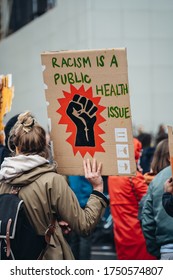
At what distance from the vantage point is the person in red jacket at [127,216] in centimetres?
608

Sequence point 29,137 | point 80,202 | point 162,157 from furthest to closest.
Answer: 1. point 80,202
2. point 162,157
3. point 29,137

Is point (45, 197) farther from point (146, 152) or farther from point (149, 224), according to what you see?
point (146, 152)

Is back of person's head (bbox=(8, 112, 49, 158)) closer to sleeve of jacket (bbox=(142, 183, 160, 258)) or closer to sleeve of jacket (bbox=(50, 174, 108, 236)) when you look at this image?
sleeve of jacket (bbox=(50, 174, 108, 236))

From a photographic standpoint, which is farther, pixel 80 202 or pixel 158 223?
pixel 80 202

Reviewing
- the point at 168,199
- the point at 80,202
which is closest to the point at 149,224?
the point at 168,199

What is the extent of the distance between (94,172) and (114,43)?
5.56 metres

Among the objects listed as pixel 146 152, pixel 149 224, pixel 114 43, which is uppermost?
pixel 114 43

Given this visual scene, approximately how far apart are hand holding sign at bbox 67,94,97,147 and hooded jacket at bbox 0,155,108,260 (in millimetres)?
217

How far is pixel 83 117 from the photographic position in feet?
12.2

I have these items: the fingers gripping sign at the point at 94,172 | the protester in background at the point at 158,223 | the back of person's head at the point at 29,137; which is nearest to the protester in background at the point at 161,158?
the protester in background at the point at 158,223

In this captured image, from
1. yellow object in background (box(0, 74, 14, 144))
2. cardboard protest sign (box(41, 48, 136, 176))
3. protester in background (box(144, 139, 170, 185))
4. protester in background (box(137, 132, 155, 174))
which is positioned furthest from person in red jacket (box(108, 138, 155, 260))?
cardboard protest sign (box(41, 48, 136, 176))

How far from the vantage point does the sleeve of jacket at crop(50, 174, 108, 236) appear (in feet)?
11.7

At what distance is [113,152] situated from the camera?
3.68 meters

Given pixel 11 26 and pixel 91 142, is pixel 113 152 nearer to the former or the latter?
pixel 91 142
